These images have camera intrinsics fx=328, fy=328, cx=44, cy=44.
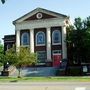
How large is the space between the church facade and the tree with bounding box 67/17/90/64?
52.3 inches

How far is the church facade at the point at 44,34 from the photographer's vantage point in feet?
183

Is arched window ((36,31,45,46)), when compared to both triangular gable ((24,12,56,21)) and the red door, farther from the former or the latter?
the red door

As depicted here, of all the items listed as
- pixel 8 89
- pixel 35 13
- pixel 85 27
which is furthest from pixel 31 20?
pixel 8 89

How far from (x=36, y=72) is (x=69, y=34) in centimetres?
868

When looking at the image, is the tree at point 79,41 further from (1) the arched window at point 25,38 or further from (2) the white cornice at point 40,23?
(1) the arched window at point 25,38

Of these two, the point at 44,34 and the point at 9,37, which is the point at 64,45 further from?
the point at 9,37

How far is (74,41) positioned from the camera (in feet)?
177

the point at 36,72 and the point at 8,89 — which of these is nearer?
the point at 8,89

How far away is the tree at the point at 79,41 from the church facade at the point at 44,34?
133 centimetres

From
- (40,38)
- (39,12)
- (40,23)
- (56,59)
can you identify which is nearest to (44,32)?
(40,38)

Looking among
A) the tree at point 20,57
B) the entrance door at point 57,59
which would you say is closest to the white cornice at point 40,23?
the entrance door at point 57,59

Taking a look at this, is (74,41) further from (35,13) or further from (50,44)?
(35,13)

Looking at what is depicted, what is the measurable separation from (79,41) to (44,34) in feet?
22.8

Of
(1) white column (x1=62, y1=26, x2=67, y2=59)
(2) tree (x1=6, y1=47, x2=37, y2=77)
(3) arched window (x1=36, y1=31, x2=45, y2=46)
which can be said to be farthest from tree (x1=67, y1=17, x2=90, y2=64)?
(2) tree (x1=6, y1=47, x2=37, y2=77)
